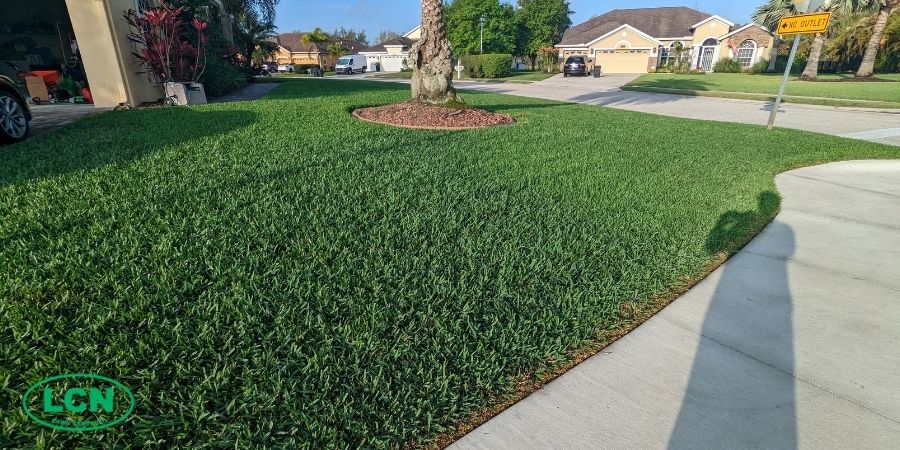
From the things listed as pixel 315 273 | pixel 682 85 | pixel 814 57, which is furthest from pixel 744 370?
pixel 814 57

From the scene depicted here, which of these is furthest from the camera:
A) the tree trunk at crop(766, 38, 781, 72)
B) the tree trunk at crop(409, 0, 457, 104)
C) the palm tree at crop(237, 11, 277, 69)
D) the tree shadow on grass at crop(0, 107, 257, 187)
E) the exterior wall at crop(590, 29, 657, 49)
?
the exterior wall at crop(590, 29, 657, 49)

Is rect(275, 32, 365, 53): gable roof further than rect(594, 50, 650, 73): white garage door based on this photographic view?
Yes

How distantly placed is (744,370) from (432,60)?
8.89 meters

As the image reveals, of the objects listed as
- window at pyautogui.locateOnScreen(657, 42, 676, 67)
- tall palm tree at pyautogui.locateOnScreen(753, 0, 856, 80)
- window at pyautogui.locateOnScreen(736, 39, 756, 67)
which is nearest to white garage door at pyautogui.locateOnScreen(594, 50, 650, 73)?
window at pyautogui.locateOnScreen(657, 42, 676, 67)

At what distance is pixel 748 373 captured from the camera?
7.70 feet

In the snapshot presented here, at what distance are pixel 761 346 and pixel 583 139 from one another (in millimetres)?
6218

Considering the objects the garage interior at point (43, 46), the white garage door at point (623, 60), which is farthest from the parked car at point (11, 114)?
the white garage door at point (623, 60)

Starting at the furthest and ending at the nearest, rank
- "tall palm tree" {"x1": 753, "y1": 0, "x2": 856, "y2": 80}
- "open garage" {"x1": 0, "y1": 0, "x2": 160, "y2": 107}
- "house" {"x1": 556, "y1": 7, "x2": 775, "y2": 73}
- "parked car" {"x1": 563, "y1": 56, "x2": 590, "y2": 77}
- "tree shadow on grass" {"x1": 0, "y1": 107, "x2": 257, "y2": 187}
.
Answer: "house" {"x1": 556, "y1": 7, "x2": 775, "y2": 73} < "parked car" {"x1": 563, "y1": 56, "x2": 590, "y2": 77} < "tall palm tree" {"x1": 753, "y1": 0, "x2": 856, "y2": 80} < "open garage" {"x1": 0, "y1": 0, "x2": 160, "y2": 107} < "tree shadow on grass" {"x1": 0, "y1": 107, "x2": 257, "y2": 187}

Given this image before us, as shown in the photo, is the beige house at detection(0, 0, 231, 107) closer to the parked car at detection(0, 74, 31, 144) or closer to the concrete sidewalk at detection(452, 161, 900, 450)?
the parked car at detection(0, 74, 31, 144)

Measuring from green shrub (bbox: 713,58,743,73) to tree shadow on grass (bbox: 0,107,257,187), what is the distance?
50745 mm

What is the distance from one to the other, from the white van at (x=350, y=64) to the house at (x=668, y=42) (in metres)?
27.4

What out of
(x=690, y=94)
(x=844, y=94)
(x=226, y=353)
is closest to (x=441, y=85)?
(x=226, y=353)

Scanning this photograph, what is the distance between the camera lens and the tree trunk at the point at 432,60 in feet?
30.8

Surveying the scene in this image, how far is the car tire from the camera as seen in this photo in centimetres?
561
